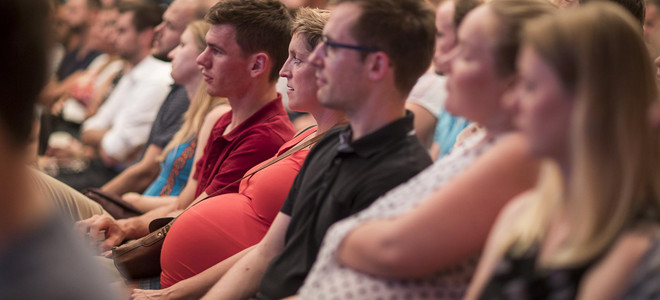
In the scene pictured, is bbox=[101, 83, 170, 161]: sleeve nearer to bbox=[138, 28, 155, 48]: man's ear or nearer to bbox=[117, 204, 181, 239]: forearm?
bbox=[138, 28, 155, 48]: man's ear

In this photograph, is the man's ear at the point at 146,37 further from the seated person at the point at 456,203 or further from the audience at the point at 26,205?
the audience at the point at 26,205

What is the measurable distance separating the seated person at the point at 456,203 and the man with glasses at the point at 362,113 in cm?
23

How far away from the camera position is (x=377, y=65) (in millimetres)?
1942

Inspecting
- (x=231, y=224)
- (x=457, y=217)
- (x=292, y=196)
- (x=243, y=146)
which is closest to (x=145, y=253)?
(x=231, y=224)

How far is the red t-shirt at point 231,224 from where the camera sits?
7.93 feet

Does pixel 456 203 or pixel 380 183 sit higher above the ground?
pixel 456 203

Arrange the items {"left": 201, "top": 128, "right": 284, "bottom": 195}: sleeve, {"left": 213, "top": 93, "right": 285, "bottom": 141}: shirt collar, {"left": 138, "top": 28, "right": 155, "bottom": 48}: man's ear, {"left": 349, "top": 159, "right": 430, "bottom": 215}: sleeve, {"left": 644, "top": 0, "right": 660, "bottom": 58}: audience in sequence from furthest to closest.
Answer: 1. {"left": 138, "top": 28, "right": 155, "bottom": 48}: man's ear
2. {"left": 644, "top": 0, "right": 660, "bottom": 58}: audience
3. {"left": 213, "top": 93, "right": 285, "bottom": 141}: shirt collar
4. {"left": 201, "top": 128, "right": 284, "bottom": 195}: sleeve
5. {"left": 349, "top": 159, "right": 430, "bottom": 215}: sleeve

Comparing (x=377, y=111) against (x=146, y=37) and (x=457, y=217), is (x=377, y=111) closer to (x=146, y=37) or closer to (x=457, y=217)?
(x=457, y=217)

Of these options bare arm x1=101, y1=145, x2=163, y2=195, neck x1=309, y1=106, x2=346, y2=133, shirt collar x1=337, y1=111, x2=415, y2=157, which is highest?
shirt collar x1=337, y1=111, x2=415, y2=157

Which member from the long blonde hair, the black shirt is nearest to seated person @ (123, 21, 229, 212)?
the long blonde hair

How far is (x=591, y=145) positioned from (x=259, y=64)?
183 centimetres

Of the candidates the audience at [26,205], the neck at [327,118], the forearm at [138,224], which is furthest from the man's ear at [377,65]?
the forearm at [138,224]

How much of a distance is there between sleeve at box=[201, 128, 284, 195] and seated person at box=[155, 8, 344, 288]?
0.26 meters

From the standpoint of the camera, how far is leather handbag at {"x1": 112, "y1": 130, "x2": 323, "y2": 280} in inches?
103
